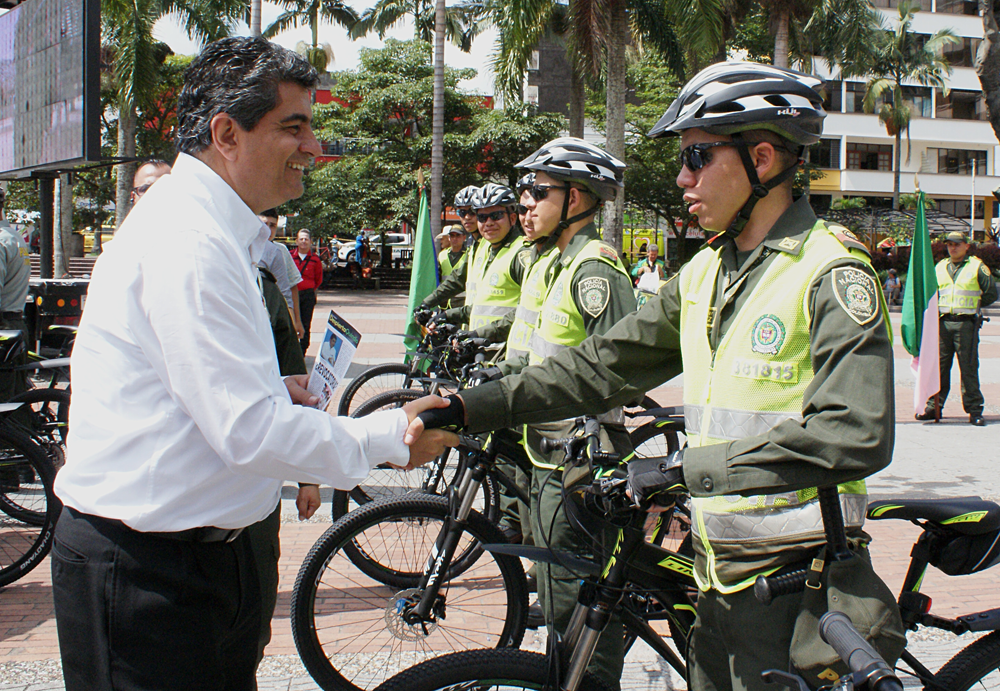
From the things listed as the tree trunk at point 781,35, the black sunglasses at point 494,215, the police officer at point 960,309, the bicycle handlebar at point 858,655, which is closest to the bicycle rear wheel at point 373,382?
the black sunglasses at point 494,215

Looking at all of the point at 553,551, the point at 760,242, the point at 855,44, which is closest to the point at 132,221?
the point at 553,551

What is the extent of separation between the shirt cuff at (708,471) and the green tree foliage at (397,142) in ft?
93.1

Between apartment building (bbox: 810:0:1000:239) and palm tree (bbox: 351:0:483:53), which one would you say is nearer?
palm tree (bbox: 351:0:483:53)

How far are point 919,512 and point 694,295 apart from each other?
2.94ft

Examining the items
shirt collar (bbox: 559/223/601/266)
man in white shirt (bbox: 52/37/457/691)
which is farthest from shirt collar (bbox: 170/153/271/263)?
shirt collar (bbox: 559/223/601/266)

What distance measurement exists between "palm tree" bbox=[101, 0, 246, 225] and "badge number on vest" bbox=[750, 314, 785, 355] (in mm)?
21050

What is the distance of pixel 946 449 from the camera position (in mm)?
7797

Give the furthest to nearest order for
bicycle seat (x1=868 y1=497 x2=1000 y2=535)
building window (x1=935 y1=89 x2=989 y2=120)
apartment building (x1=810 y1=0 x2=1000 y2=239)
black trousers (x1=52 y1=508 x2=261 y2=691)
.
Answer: building window (x1=935 y1=89 x2=989 y2=120) → apartment building (x1=810 y1=0 x2=1000 y2=239) → bicycle seat (x1=868 y1=497 x2=1000 y2=535) → black trousers (x1=52 y1=508 x2=261 y2=691)

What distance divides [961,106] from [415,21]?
38035mm

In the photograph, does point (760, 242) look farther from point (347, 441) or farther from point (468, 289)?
point (468, 289)

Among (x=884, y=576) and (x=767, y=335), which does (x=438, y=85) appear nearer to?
(x=884, y=576)

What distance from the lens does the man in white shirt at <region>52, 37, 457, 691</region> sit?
1605 mm

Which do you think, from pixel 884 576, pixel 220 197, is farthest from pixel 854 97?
pixel 220 197

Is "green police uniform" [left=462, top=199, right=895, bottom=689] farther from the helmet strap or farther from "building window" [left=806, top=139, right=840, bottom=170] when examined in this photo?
"building window" [left=806, top=139, right=840, bottom=170]
